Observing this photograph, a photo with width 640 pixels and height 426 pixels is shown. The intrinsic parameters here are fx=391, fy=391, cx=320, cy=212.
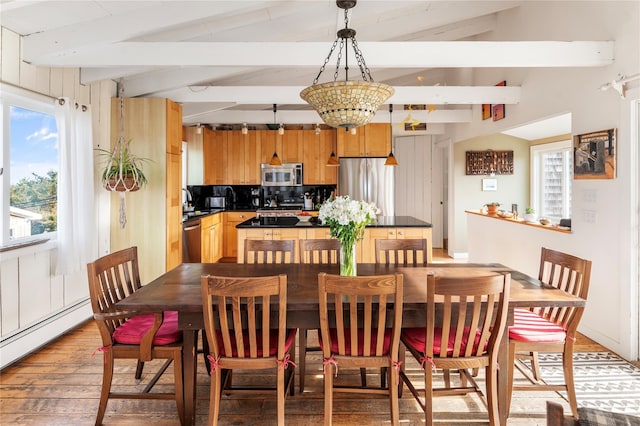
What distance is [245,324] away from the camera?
2000 mm

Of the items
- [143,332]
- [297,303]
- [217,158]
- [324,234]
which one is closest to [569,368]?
[297,303]

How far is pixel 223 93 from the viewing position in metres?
4.50

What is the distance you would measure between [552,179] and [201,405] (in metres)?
6.02

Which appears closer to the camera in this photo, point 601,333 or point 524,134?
point 601,333

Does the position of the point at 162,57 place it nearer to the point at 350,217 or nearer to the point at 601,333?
the point at 350,217

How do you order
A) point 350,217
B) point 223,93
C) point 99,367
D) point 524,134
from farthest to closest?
point 524,134
point 223,93
point 99,367
point 350,217

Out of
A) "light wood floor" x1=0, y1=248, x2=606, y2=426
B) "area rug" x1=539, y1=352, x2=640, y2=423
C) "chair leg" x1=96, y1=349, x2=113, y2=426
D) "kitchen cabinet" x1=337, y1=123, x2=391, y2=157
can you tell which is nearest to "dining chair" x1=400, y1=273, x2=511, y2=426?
"light wood floor" x1=0, y1=248, x2=606, y2=426

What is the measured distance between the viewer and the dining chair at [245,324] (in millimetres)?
1793

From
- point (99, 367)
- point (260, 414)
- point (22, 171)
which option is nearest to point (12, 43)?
point (22, 171)

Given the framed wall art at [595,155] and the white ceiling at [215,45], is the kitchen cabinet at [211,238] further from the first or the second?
the framed wall art at [595,155]

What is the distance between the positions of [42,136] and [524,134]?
6048 millimetres

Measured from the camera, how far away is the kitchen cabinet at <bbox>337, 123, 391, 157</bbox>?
22.4 feet

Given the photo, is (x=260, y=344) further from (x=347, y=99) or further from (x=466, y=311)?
(x=347, y=99)

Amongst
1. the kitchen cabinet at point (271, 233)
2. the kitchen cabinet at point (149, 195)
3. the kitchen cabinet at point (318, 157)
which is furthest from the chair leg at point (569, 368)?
the kitchen cabinet at point (318, 157)
